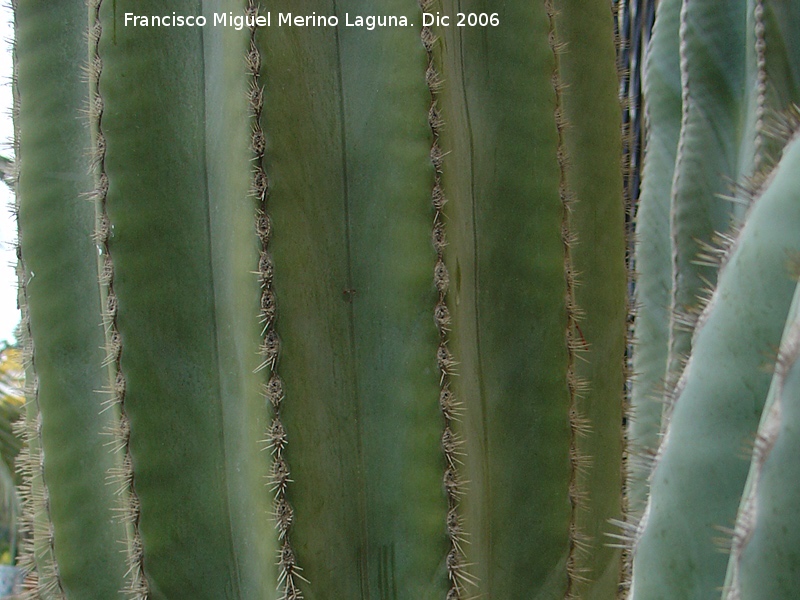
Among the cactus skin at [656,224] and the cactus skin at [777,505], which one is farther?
the cactus skin at [656,224]

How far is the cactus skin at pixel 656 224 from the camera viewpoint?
1723 mm

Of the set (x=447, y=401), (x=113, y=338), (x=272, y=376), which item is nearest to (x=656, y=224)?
(x=447, y=401)

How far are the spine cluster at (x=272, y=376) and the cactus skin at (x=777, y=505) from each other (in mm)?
765

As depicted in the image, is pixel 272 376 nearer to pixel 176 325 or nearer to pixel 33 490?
pixel 176 325

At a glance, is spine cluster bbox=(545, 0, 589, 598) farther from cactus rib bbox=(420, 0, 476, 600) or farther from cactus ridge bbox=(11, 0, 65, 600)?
cactus ridge bbox=(11, 0, 65, 600)

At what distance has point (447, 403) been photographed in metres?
1.25

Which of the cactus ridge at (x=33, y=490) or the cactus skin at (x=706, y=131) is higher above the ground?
the cactus skin at (x=706, y=131)

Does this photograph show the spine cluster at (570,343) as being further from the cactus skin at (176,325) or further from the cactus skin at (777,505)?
the cactus skin at (777,505)

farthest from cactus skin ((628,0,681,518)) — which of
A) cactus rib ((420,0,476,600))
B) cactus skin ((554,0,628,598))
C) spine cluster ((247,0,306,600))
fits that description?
spine cluster ((247,0,306,600))

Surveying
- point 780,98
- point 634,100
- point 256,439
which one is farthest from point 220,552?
point 634,100

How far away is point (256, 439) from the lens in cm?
125

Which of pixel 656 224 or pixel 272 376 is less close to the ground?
pixel 656 224

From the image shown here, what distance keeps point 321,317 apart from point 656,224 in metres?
0.83

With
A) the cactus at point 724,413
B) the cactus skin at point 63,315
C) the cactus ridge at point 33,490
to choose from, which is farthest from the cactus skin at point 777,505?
the cactus ridge at point 33,490
